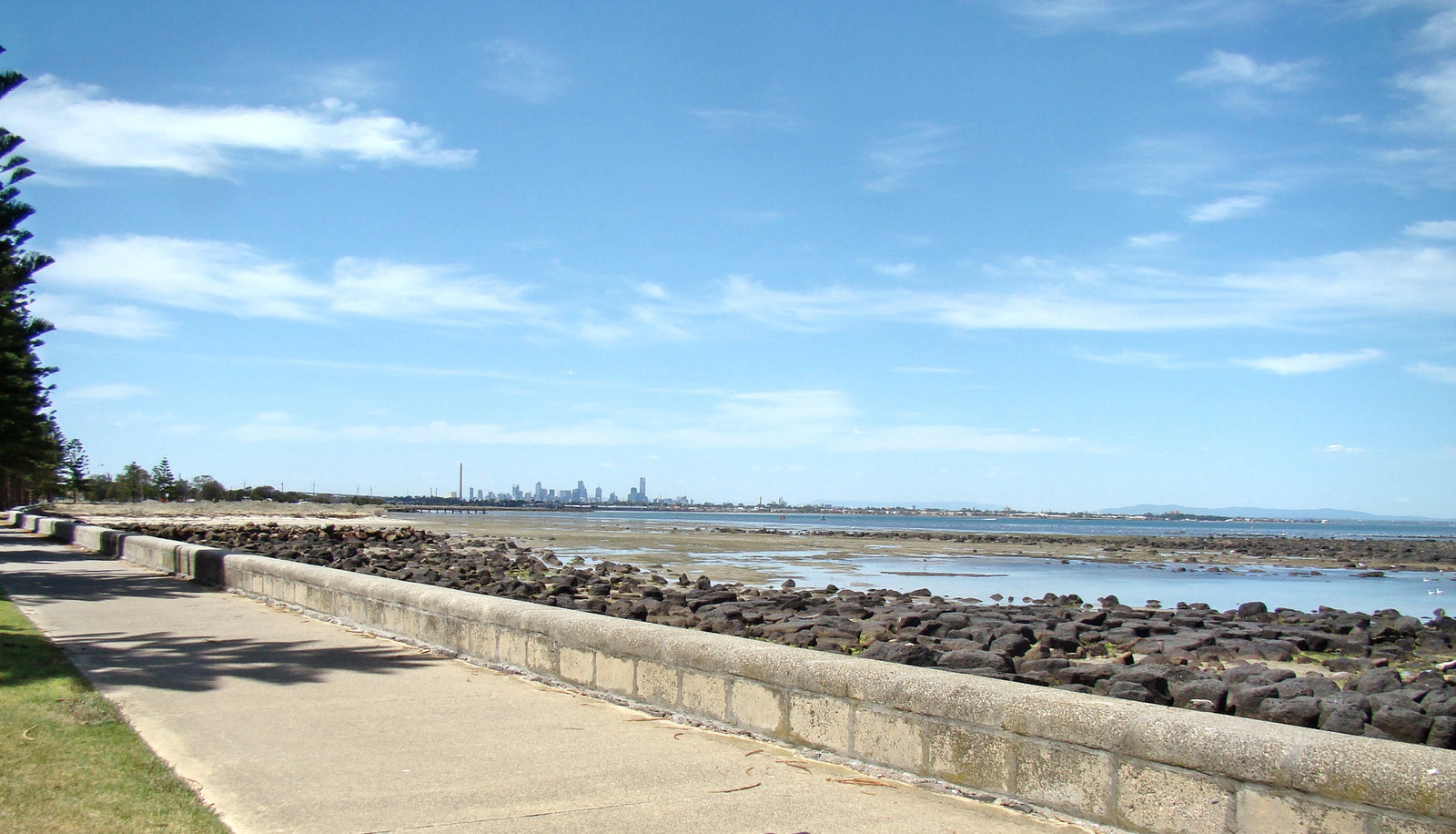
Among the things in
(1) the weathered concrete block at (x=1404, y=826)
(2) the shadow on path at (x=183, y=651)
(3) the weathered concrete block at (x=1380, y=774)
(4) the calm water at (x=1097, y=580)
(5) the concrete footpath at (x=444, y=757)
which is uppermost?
(3) the weathered concrete block at (x=1380, y=774)

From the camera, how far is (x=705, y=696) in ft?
19.4

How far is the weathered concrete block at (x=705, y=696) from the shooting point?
19.1 ft

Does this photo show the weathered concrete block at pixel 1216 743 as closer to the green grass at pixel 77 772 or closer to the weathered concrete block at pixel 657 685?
the weathered concrete block at pixel 657 685

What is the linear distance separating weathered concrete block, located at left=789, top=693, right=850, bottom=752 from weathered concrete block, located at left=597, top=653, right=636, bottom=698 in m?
1.42

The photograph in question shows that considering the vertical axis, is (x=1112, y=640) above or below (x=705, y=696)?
below

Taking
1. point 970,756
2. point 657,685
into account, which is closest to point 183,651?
point 657,685

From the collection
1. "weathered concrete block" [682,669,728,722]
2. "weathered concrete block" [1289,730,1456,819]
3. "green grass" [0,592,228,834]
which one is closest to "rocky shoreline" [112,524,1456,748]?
"weathered concrete block" [682,669,728,722]

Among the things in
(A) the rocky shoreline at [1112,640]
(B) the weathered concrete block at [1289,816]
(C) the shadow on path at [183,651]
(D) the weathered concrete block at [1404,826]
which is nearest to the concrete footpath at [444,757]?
(C) the shadow on path at [183,651]

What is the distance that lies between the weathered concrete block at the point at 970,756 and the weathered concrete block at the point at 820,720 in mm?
528

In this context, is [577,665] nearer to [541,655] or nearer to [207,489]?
[541,655]

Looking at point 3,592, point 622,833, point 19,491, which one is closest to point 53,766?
point 622,833

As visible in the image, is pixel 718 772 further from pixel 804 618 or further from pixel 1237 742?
pixel 804 618

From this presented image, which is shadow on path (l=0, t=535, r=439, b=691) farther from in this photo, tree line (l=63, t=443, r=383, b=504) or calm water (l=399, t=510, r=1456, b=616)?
tree line (l=63, t=443, r=383, b=504)

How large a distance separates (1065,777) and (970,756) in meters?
0.47
